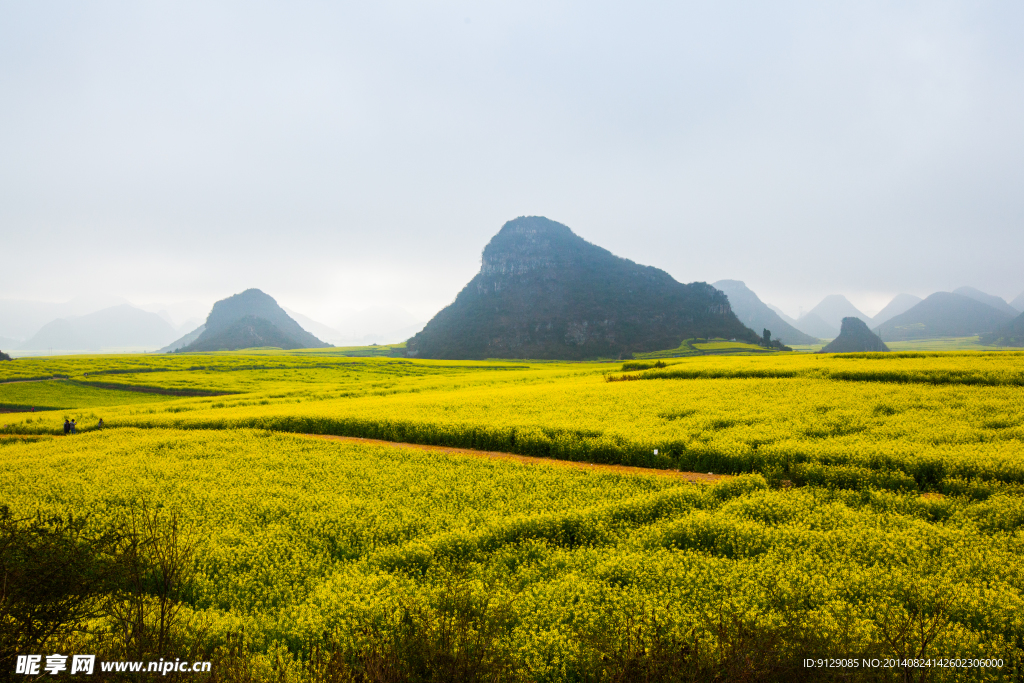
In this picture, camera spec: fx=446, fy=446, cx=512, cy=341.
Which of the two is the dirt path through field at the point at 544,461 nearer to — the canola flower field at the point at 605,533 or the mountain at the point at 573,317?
the canola flower field at the point at 605,533

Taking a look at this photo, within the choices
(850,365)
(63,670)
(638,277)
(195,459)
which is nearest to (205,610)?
(63,670)

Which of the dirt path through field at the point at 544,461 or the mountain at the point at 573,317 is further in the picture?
the mountain at the point at 573,317

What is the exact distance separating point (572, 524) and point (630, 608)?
3.84 m

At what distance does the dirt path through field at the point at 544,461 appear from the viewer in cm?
1627

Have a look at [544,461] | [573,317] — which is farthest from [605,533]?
[573,317]

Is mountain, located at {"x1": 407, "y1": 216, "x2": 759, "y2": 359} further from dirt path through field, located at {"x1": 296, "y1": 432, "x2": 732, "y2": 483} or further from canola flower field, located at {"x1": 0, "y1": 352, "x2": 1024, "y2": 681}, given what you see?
canola flower field, located at {"x1": 0, "y1": 352, "x2": 1024, "y2": 681}

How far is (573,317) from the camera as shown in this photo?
552 ft

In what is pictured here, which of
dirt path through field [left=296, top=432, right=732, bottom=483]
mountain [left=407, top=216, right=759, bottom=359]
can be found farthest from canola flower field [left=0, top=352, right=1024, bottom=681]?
mountain [left=407, top=216, right=759, bottom=359]

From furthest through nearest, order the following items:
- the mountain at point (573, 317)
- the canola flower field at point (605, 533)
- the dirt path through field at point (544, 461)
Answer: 1. the mountain at point (573, 317)
2. the dirt path through field at point (544, 461)
3. the canola flower field at point (605, 533)

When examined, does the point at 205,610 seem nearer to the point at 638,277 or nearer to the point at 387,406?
the point at 387,406

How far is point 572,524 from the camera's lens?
12.3 metres

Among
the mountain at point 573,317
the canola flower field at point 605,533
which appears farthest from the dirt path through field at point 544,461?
the mountain at point 573,317

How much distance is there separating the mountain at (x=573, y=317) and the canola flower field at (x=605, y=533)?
413 feet

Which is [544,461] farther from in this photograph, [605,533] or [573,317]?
[573,317]
